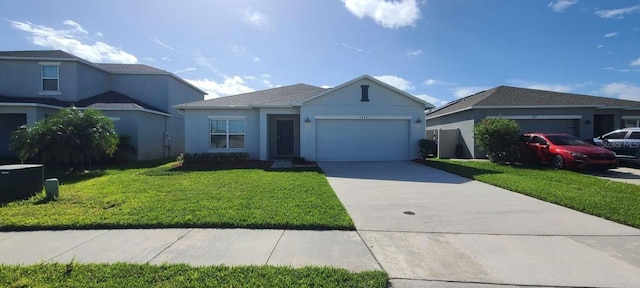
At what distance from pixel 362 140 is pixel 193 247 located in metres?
12.0

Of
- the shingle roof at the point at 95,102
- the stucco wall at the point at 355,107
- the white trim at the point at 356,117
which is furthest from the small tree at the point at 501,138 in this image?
the shingle roof at the point at 95,102

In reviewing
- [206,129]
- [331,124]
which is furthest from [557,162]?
[206,129]

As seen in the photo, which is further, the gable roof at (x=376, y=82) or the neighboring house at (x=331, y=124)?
the neighboring house at (x=331, y=124)

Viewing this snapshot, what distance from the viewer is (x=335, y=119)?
15.3 m

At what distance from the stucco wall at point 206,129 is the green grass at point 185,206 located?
5822 millimetres

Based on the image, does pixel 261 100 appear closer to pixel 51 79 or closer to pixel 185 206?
pixel 185 206

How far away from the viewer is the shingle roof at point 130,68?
20.5 m

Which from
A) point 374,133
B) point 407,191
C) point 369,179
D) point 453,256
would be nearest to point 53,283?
point 453,256

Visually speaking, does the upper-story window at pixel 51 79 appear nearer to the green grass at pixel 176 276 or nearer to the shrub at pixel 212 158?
the shrub at pixel 212 158

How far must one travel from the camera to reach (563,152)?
11742 millimetres

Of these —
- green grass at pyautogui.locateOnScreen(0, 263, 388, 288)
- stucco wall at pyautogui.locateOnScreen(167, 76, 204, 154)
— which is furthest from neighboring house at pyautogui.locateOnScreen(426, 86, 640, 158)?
stucco wall at pyautogui.locateOnScreen(167, 76, 204, 154)

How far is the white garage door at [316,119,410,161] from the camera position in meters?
15.3

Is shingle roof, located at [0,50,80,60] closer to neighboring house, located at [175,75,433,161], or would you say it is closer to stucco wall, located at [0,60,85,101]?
stucco wall, located at [0,60,85,101]

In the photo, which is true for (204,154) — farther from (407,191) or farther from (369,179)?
(407,191)
